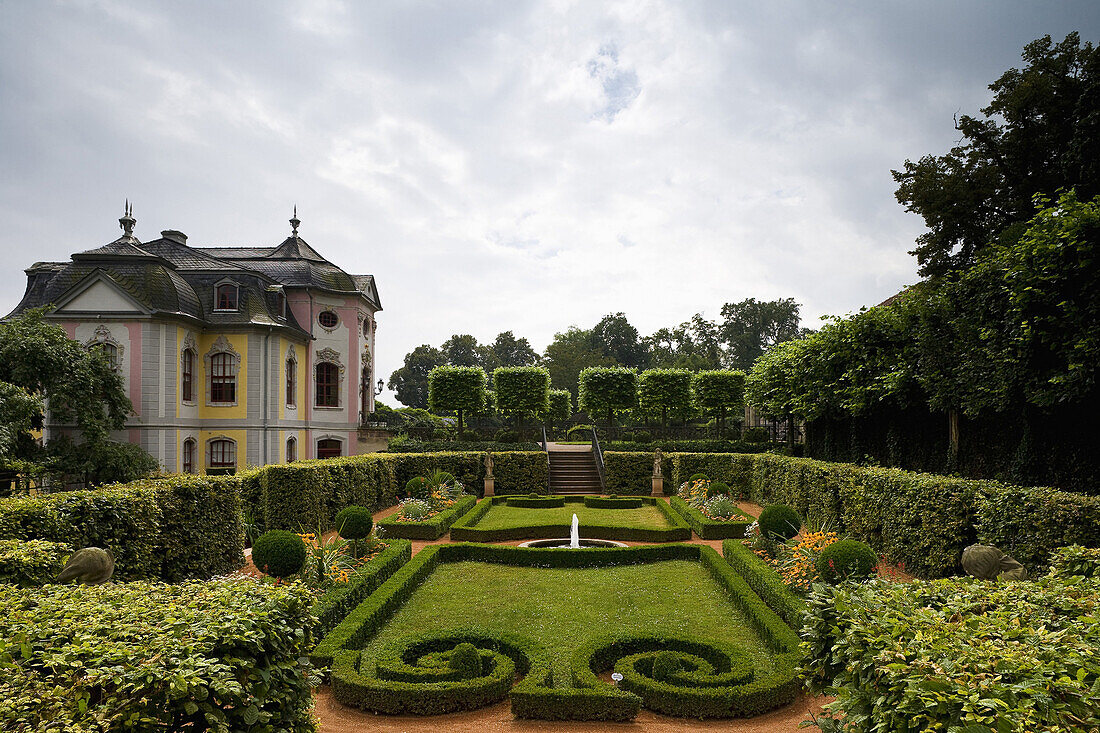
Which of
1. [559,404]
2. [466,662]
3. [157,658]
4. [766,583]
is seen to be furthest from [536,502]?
[559,404]

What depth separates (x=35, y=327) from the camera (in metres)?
19.2

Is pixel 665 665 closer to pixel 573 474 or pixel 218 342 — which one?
pixel 573 474

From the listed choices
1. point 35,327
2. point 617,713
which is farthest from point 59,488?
→ point 617,713

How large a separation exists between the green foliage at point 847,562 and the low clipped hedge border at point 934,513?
1796 millimetres

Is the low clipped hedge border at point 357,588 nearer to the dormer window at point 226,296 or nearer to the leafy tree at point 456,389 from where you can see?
the dormer window at point 226,296

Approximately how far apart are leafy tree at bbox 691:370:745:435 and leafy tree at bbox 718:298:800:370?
1360 inches

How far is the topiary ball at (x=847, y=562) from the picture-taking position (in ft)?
26.2

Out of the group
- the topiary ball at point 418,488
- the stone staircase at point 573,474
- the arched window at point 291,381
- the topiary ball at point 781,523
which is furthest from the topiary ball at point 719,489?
the arched window at point 291,381

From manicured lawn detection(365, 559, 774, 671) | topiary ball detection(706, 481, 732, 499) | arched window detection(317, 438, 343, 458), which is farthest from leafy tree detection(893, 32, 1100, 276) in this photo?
arched window detection(317, 438, 343, 458)

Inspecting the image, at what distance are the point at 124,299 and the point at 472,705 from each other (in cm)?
2282

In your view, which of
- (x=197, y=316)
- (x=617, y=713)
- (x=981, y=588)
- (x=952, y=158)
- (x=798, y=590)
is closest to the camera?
(x=981, y=588)

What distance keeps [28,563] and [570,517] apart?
41.3 feet

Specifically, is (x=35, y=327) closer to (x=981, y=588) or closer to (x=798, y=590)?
(x=798, y=590)

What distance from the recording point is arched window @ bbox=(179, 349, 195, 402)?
23266mm
